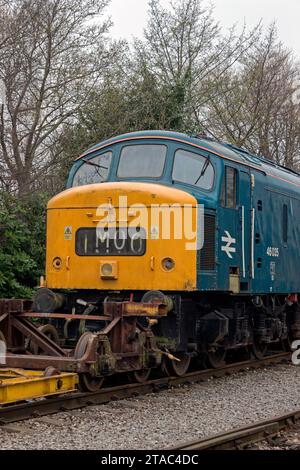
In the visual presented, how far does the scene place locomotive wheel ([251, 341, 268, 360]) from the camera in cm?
1313

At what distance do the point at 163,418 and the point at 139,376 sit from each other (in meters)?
1.97

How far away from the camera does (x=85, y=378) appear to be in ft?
28.9

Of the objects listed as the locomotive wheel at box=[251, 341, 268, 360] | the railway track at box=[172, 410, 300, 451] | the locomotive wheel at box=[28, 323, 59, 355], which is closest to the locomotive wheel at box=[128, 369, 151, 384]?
the locomotive wheel at box=[28, 323, 59, 355]

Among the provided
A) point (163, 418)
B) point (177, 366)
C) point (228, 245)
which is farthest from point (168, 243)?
point (163, 418)

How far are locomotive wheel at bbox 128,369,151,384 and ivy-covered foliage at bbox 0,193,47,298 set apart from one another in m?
5.61

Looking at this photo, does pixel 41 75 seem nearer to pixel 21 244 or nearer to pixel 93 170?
pixel 21 244

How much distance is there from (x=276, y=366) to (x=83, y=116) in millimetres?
8217

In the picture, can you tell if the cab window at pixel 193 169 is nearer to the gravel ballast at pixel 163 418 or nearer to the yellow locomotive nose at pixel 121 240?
the yellow locomotive nose at pixel 121 240

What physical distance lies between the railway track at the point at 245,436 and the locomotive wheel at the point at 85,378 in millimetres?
2260

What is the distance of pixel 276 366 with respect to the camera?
43.1ft

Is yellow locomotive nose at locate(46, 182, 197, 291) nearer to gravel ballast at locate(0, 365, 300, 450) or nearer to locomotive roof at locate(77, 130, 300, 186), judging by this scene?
locomotive roof at locate(77, 130, 300, 186)

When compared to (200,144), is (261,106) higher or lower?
higher

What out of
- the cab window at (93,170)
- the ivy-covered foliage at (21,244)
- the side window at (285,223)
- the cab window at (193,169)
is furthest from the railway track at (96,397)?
the ivy-covered foliage at (21,244)
